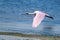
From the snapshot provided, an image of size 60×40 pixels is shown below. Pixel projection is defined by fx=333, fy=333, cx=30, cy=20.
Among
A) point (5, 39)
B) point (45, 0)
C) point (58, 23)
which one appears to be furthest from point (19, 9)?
point (5, 39)

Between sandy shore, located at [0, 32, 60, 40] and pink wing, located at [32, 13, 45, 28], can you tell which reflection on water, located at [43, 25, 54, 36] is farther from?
pink wing, located at [32, 13, 45, 28]

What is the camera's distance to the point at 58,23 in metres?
14.4

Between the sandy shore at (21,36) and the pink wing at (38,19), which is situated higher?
the sandy shore at (21,36)

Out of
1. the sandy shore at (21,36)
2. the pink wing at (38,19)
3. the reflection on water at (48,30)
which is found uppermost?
the reflection on water at (48,30)

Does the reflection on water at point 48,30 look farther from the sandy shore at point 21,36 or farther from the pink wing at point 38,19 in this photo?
the pink wing at point 38,19

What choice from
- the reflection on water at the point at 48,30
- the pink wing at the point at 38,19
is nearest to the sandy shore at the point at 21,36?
the reflection on water at the point at 48,30

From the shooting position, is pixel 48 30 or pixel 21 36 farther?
pixel 48 30

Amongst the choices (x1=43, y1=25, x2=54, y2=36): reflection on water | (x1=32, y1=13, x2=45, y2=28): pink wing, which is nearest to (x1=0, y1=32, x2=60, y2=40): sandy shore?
(x1=43, y1=25, x2=54, y2=36): reflection on water

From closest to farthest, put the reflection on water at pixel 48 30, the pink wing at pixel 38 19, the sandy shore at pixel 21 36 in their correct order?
the pink wing at pixel 38 19 → the sandy shore at pixel 21 36 → the reflection on water at pixel 48 30

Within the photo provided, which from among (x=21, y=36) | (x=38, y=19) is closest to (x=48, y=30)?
(x=21, y=36)

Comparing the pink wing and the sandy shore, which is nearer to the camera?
the pink wing

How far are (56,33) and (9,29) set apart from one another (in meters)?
1.83

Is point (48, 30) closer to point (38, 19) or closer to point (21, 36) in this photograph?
point (21, 36)

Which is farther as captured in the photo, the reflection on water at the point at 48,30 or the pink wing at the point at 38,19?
the reflection on water at the point at 48,30
